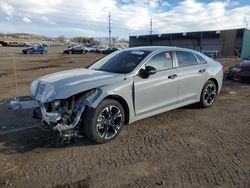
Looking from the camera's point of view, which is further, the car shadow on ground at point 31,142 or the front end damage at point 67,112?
the car shadow on ground at point 31,142

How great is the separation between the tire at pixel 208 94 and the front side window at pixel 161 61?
1421mm

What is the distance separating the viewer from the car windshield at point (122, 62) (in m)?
5.20

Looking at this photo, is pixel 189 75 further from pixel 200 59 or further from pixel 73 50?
pixel 73 50

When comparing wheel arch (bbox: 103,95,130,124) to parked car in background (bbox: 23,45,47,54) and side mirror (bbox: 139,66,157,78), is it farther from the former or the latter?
parked car in background (bbox: 23,45,47,54)

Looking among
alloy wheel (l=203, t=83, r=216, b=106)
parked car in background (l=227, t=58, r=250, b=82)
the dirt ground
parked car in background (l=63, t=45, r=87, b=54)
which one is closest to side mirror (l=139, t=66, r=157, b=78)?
the dirt ground

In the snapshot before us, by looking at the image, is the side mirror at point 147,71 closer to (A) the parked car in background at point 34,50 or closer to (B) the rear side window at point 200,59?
(B) the rear side window at point 200,59

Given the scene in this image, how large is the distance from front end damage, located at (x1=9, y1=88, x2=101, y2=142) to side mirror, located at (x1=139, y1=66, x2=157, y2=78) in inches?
41.0

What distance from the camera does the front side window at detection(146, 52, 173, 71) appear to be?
211 inches

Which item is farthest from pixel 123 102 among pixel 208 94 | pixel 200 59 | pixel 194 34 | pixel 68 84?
pixel 194 34

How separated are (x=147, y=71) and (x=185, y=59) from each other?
1.59 m

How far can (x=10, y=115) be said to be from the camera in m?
6.06

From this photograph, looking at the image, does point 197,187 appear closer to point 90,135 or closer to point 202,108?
point 90,135

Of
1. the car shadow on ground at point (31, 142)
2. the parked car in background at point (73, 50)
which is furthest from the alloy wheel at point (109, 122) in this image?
the parked car in background at point (73, 50)

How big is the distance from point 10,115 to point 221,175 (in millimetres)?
4713
